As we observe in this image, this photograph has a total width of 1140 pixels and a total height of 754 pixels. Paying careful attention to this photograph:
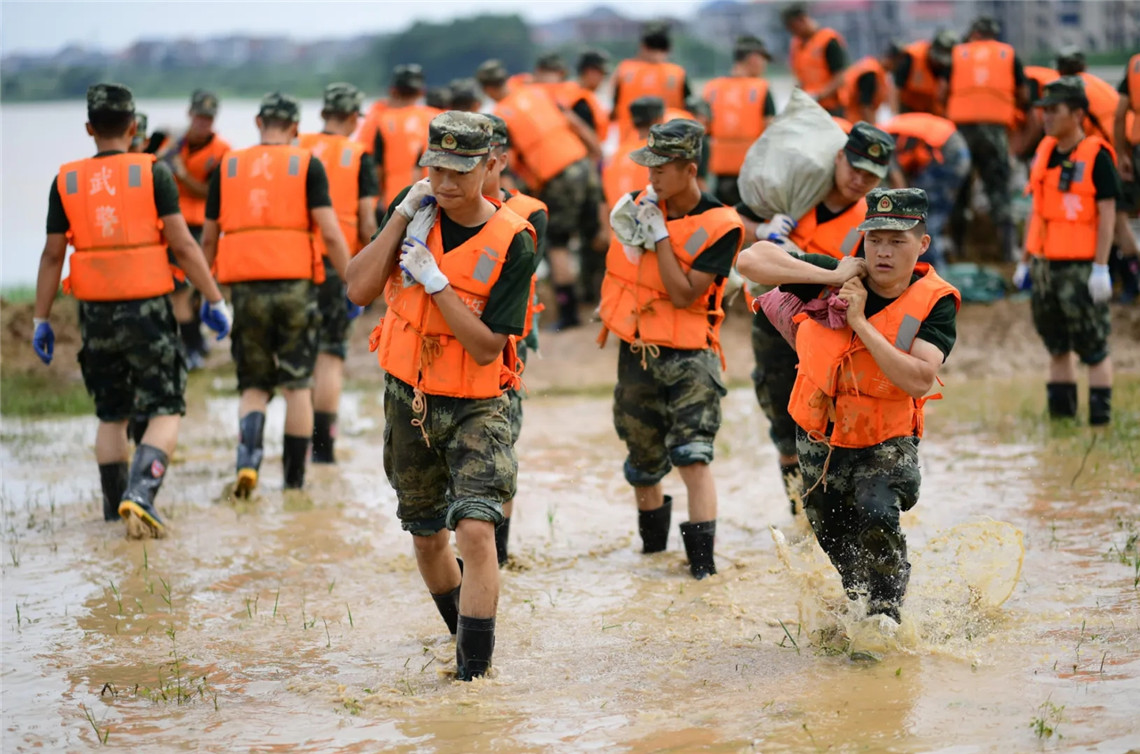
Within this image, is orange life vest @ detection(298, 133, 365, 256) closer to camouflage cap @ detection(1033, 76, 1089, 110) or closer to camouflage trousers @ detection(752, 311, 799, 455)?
camouflage trousers @ detection(752, 311, 799, 455)

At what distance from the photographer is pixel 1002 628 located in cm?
524

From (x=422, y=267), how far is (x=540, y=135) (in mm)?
7732

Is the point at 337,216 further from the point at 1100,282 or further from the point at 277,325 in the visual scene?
the point at 1100,282

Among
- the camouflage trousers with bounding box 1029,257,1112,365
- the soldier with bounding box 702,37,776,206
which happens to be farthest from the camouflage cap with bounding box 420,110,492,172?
the soldier with bounding box 702,37,776,206

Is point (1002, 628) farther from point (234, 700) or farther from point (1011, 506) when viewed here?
point (234, 700)

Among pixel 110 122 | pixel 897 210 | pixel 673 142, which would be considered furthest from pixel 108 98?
pixel 897 210

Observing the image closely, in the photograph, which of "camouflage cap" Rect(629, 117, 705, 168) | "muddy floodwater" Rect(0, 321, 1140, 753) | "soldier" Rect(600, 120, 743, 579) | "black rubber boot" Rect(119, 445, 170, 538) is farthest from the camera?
"black rubber boot" Rect(119, 445, 170, 538)

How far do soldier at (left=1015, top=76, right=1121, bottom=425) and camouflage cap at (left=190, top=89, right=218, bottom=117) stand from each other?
6.51 metres

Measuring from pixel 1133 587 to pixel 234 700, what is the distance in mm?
3644

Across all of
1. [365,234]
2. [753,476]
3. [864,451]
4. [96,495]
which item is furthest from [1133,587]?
[96,495]

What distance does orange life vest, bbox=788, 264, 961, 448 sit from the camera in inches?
186

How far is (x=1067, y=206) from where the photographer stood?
27.7 ft

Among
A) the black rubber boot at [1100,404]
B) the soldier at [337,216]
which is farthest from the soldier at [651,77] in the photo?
the black rubber boot at [1100,404]

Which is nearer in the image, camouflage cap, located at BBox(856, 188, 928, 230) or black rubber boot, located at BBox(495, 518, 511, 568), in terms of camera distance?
camouflage cap, located at BBox(856, 188, 928, 230)
